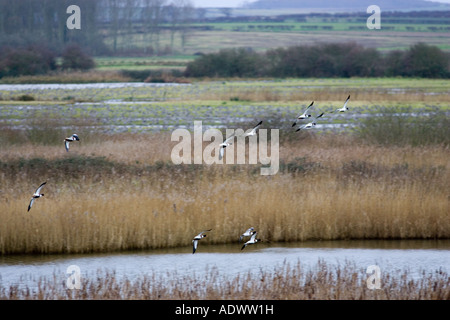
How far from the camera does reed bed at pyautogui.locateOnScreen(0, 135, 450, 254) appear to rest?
41.9 ft

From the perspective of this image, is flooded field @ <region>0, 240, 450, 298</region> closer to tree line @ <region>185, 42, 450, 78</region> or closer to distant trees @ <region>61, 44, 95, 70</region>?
tree line @ <region>185, 42, 450, 78</region>

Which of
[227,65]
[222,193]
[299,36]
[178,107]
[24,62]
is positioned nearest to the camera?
[222,193]

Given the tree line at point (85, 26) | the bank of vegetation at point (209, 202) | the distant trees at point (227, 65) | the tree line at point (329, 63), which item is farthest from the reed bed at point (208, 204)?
the tree line at point (85, 26)

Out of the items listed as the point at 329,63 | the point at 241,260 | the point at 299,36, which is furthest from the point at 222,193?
the point at 299,36

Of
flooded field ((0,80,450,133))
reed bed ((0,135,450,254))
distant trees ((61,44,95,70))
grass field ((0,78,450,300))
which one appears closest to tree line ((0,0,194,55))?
distant trees ((61,44,95,70))

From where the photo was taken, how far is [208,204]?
1362 centimetres

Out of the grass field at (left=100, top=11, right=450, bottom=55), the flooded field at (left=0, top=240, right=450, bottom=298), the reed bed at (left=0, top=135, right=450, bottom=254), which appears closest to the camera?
the flooded field at (left=0, top=240, right=450, bottom=298)

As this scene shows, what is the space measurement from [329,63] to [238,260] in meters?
58.5

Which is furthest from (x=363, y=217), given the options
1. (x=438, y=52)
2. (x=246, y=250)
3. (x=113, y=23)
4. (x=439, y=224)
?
(x=113, y=23)

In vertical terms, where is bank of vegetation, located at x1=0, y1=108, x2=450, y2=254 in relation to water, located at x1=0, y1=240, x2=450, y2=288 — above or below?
above

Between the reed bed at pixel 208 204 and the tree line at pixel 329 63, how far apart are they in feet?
162

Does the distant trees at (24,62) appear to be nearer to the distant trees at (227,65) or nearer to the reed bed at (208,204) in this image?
the distant trees at (227,65)

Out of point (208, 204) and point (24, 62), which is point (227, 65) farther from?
point (208, 204)

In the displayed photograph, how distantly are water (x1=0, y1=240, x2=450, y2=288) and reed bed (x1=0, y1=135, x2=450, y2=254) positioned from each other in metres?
0.25
